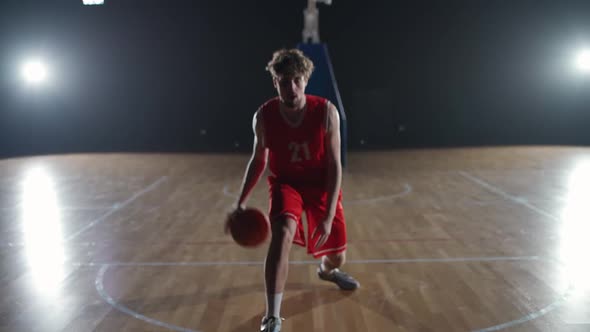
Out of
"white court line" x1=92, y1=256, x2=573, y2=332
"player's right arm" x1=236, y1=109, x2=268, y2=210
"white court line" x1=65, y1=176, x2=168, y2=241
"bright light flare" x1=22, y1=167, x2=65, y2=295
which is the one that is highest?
"player's right arm" x1=236, y1=109, x2=268, y2=210

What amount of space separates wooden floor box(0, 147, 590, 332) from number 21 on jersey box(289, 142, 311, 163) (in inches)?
32.4

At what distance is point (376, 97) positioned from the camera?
1184cm

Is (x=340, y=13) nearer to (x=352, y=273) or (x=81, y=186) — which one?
(x=81, y=186)

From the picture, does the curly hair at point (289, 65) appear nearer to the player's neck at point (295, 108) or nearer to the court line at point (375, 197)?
the player's neck at point (295, 108)

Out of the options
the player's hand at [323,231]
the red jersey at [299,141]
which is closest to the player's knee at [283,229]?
the player's hand at [323,231]

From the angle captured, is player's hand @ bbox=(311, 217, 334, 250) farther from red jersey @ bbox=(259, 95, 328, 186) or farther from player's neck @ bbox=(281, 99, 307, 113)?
player's neck @ bbox=(281, 99, 307, 113)

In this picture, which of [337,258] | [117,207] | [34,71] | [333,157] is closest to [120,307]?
[337,258]

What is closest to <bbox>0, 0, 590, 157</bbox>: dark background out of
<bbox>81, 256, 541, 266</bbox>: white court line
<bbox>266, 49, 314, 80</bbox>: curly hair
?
<bbox>81, 256, 541, 266</bbox>: white court line

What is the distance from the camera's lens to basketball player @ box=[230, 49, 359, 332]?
2.56 metres

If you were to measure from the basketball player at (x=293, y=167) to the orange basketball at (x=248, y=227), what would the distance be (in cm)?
4

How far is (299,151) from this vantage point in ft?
9.06

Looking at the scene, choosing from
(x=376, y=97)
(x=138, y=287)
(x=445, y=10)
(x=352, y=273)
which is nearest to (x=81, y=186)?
(x=138, y=287)

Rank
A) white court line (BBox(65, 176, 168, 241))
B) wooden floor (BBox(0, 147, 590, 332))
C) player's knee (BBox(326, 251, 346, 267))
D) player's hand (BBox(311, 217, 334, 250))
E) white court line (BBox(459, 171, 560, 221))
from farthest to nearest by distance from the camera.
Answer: white court line (BBox(459, 171, 560, 221)), white court line (BBox(65, 176, 168, 241)), player's knee (BBox(326, 251, 346, 267)), wooden floor (BBox(0, 147, 590, 332)), player's hand (BBox(311, 217, 334, 250))

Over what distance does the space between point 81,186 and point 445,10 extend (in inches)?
322
